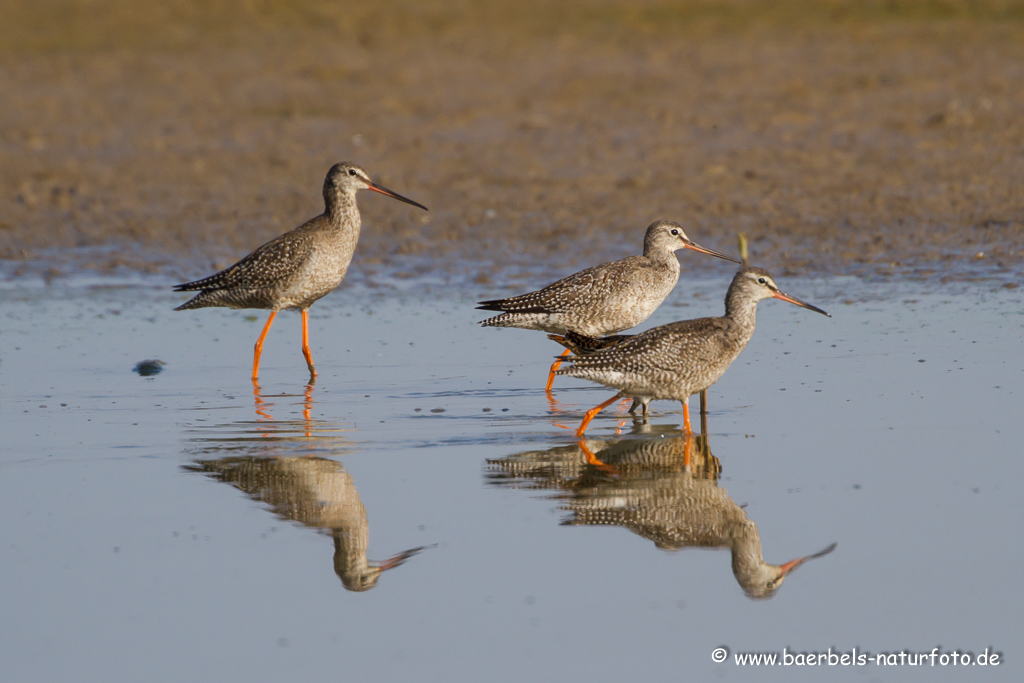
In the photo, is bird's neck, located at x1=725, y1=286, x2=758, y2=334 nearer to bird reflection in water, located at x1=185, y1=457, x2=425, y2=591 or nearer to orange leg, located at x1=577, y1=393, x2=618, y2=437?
orange leg, located at x1=577, y1=393, x2=618, y2=437

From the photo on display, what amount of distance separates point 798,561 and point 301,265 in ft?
19.6

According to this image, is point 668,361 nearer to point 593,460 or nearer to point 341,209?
point 593,460

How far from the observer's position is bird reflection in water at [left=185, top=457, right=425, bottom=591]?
230 inches

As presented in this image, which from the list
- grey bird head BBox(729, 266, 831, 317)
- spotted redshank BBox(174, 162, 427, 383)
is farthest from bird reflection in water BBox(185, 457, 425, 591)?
spotted redshank BBox(174, 162, 427, 383)

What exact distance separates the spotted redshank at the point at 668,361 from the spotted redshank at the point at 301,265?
307 centimetres

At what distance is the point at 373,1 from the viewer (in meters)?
26.3

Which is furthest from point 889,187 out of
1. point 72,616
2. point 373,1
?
point 373,1

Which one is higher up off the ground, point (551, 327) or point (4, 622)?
point (551, 327)

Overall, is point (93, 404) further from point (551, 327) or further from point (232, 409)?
point (551, 327)

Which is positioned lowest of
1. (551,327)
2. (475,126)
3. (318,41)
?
(551,327)

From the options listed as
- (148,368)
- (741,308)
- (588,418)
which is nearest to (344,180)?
(148,368)

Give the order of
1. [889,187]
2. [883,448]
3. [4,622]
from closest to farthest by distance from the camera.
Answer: [4,622] < [883,448] < [889,187]

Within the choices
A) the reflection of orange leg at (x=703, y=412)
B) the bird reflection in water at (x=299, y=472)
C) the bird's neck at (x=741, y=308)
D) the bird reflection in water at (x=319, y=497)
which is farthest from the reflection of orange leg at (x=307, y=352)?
the bird's neck at (x=741, y=308)

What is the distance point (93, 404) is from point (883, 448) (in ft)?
16.5
